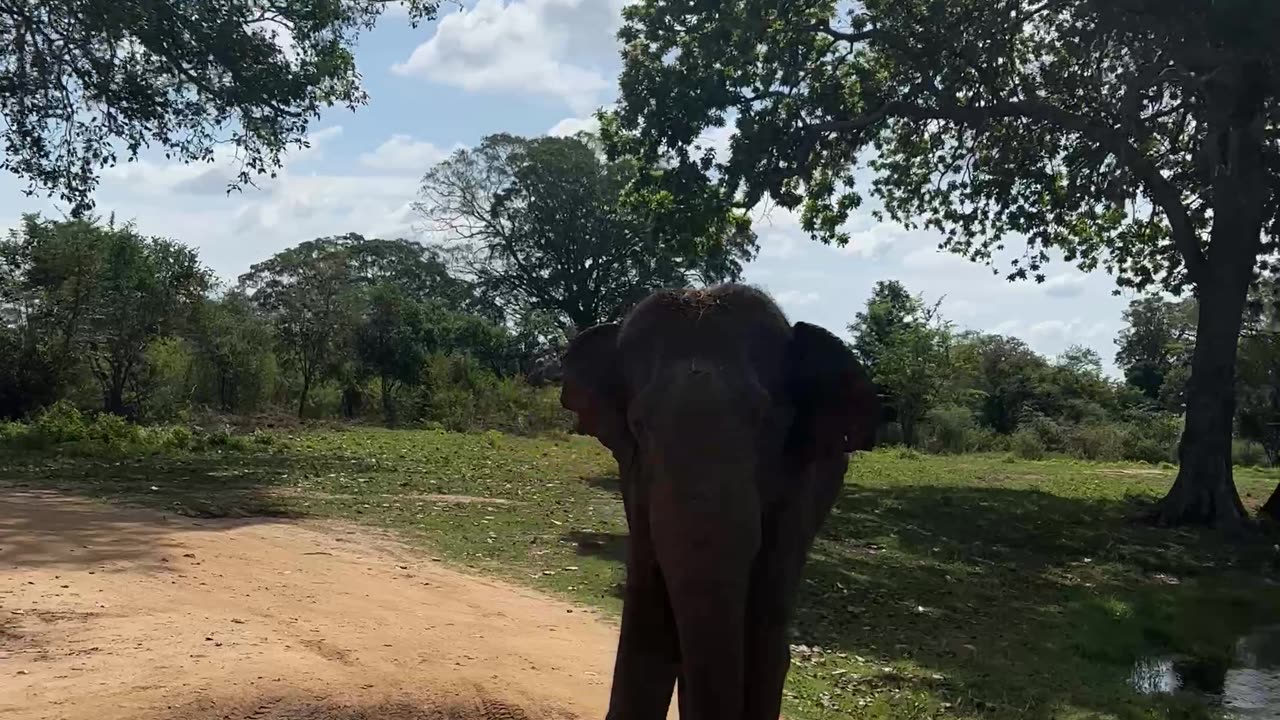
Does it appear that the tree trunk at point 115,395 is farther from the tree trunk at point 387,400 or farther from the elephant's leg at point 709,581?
the elephant's leg at point 709,581

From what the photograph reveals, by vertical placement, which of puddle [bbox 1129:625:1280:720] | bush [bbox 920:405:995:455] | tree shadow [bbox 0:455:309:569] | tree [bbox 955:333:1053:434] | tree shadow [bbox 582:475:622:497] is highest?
tree [bbox 955:333:1053:434]

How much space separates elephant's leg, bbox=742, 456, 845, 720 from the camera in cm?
418

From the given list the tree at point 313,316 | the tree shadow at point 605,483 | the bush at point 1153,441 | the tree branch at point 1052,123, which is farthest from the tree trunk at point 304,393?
the bush at point 1153,441

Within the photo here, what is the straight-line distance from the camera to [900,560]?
12.8 m

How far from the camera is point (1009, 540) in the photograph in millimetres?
14672

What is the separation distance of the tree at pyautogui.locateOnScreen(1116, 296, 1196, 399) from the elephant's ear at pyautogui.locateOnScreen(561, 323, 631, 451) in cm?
4811

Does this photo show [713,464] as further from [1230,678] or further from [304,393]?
[304,393]

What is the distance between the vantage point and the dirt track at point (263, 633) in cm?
587

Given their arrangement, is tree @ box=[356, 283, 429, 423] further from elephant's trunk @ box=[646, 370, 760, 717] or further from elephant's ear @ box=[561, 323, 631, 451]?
elephant's trunk @ box=[646, 370, 760, 717]

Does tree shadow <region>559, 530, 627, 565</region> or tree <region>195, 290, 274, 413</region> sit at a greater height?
tree <region>195, 290, 274, 413</region>

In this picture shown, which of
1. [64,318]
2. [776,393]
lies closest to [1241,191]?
[776,393]

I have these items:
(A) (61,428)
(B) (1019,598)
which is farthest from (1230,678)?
(A) (61,428)

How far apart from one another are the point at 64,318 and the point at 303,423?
20.1 feet

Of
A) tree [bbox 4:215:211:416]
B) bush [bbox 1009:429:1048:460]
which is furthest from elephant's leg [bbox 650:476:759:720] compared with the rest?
bush [bbox 1009:429:1048:460]
